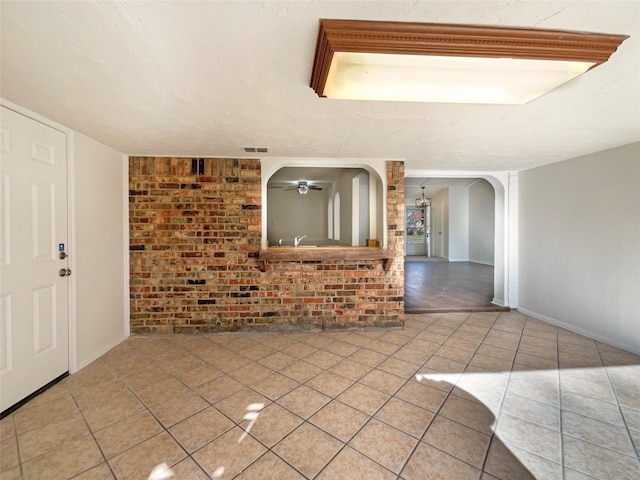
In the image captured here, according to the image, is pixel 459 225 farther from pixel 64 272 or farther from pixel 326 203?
pixel 64 272

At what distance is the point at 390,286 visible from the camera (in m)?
3.40

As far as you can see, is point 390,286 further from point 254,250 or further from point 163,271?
point 163,271

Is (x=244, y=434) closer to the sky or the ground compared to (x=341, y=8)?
closer to the ground

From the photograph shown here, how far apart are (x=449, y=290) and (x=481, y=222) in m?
5.24

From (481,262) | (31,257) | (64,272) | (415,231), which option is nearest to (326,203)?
(415,231)

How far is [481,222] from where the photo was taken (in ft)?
29.9

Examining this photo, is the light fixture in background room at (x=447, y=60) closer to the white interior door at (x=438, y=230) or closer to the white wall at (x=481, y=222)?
the white wall at (x=481, y=222)

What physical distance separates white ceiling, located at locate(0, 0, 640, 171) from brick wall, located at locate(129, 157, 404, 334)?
14.0 inches

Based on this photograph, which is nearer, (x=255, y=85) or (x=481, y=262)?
(x=255, y=85)

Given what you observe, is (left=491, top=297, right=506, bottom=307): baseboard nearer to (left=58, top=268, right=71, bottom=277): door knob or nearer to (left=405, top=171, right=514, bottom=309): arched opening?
(left=405, top=171, right=514, bottom=309): arched opening

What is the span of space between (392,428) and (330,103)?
225 cm

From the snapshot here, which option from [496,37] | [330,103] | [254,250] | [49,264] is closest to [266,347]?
[254,250]

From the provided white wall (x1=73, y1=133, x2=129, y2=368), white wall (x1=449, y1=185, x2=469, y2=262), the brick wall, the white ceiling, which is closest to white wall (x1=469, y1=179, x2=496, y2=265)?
white wall (x1=449, y1=185, x2=469, y2=262)

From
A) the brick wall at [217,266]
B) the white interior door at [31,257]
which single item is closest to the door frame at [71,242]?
the white interior door at [31,257]
